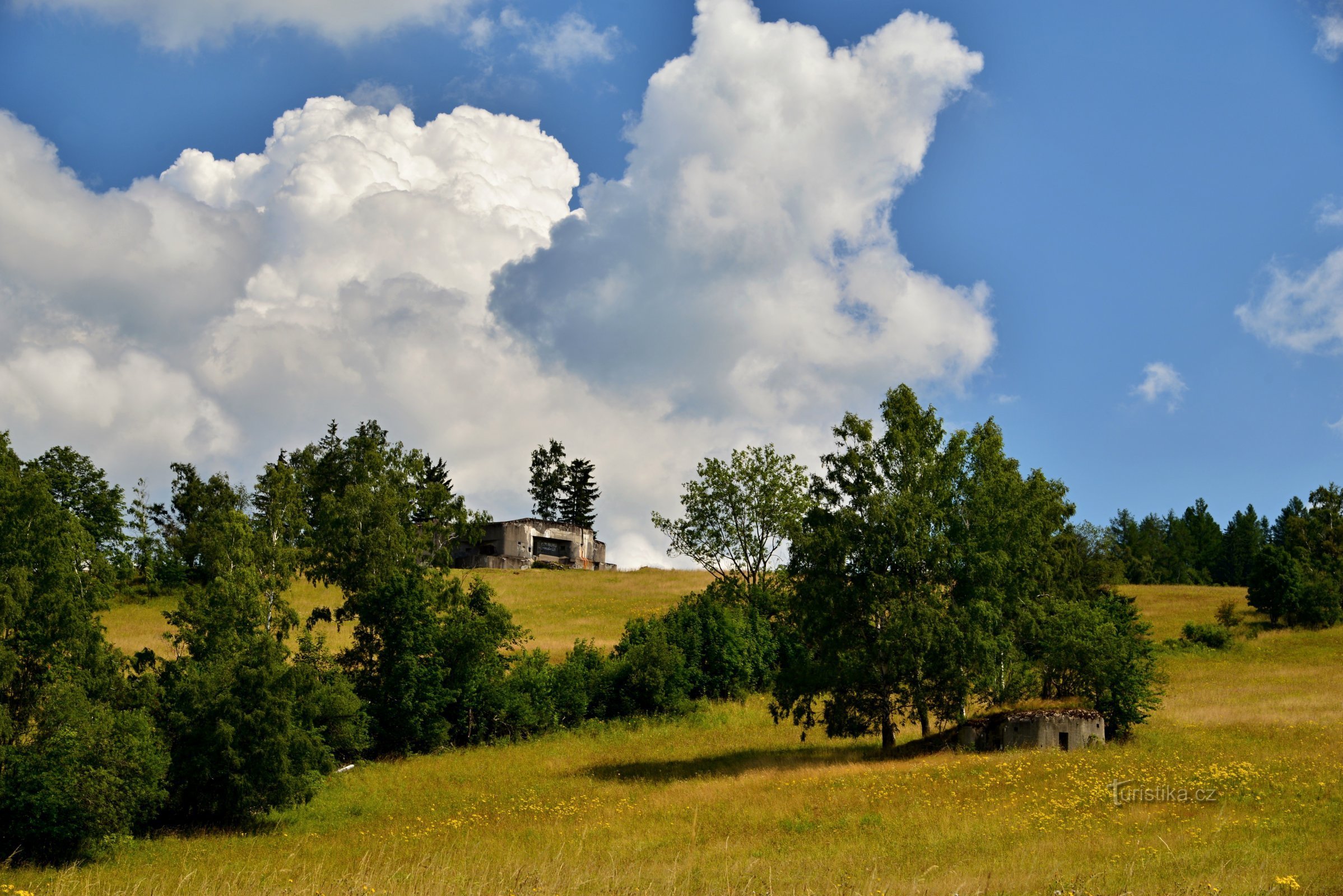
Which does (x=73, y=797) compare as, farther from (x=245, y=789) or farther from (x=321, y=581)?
(x=321, y=581)

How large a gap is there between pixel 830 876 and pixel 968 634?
23470mm

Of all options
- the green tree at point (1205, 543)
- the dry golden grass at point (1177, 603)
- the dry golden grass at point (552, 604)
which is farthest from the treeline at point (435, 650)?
the green tree at point (1205, 543)

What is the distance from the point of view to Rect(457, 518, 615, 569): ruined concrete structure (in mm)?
109812

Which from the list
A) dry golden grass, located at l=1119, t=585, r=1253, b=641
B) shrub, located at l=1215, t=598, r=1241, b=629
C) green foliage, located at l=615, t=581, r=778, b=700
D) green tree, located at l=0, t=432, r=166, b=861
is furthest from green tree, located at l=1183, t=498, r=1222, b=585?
green tree, located at l=0, t=432, r=166, b=861

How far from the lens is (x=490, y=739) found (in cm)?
4806

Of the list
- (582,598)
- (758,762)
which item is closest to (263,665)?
(758,762)

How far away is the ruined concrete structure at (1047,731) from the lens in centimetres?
3534

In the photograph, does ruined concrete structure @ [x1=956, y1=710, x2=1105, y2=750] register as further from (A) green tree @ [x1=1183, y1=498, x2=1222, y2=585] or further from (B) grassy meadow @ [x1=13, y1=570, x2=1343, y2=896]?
(A) green tree @ [x1=1183, y1=498, x2=1222, y2=585]

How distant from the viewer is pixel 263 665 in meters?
36.2

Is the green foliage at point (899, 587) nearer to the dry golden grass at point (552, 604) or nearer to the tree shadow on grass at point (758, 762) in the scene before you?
the tree shadow on grass at point (758, 762)

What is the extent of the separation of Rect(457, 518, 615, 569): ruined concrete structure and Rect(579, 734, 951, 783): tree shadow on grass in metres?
68.5

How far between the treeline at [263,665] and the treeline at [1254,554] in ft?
144

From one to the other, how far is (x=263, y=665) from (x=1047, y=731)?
30.1 metres

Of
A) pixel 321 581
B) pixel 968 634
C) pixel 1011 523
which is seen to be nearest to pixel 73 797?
pixel 968 634
